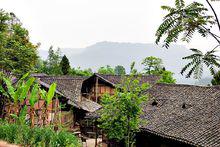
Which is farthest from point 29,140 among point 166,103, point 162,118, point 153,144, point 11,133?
point 166,103

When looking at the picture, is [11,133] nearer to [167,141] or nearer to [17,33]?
[167,141]

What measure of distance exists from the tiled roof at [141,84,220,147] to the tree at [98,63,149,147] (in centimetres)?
98

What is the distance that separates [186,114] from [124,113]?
3.32 m

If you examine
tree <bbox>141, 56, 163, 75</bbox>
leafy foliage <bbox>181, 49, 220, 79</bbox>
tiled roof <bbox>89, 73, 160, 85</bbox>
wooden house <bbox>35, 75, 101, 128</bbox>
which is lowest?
wooden house <bbox>35, 75, 101, 128</bbox>

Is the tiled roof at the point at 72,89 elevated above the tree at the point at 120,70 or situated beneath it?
situated beneath

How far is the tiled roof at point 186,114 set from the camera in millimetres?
Result: 15484

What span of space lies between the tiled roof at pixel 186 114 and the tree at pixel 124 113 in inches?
38.7

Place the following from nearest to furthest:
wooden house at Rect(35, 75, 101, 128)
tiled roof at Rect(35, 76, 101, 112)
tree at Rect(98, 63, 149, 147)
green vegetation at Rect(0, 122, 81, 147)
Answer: green vegetation at Rect(0, 122, 81, 147) → tree at Rect(98, 63, 149, 147) → wooden house at Rect(35, 75, 101, 128) → tiled roof at Rect(35, 76, 101, 112)

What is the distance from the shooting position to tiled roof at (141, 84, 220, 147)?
15.5 m

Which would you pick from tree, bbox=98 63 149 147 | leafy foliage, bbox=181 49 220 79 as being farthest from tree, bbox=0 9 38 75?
leafy foliage, bbox=181 49 220 79

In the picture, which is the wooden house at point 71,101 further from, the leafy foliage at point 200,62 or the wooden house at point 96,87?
the leafy foliage at point 200,62

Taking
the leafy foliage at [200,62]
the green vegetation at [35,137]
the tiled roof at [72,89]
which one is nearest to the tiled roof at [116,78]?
the tiled roof at [72,89]

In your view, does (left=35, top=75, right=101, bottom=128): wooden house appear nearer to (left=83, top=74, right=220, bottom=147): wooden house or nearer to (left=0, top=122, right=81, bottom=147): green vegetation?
(left=83, top=74, right=220, bottom=147): wooden house

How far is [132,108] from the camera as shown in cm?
1820
